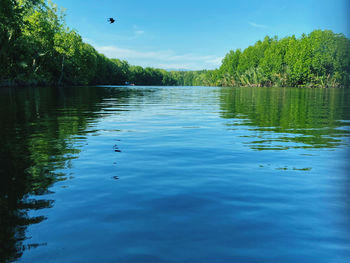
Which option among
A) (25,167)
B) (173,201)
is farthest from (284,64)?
(173,201)

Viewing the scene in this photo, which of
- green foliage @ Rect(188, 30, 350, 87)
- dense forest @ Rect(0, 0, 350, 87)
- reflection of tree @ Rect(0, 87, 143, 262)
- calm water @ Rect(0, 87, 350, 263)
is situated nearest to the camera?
calm water @ Rect(0, 87, 350, 263)

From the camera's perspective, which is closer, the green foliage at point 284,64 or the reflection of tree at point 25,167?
the reflection of tree at point 25,167

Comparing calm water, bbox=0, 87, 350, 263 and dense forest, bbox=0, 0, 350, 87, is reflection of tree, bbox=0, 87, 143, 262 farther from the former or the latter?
dense forest, bbox=0, 0, 350, 87

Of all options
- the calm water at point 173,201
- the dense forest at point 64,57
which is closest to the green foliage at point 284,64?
the dense forest at point 64,57

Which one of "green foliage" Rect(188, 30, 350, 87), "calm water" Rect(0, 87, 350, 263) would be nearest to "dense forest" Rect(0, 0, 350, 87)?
"green foliage" Rect(188, 30, 350, 87)

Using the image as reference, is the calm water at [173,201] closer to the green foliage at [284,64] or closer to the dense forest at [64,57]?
the dense forest at [64,57]

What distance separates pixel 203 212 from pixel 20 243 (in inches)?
109

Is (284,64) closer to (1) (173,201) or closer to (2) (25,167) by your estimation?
(2) (25,167)

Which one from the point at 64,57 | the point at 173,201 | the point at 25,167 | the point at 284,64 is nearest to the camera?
the point at 173,201

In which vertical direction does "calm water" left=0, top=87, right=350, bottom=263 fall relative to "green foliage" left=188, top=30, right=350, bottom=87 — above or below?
below

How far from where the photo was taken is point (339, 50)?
2264 millimetres

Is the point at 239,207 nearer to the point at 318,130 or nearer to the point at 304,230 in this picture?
the point at 304,230

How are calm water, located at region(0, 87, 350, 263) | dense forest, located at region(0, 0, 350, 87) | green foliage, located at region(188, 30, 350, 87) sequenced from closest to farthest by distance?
calm water, located at region(0, 87, 350, 263) < dense forest, located at region(0, 0, 350, 87) < green foliage, located at region(188, 30, 350, 87)

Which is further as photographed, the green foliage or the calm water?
the green foliage
